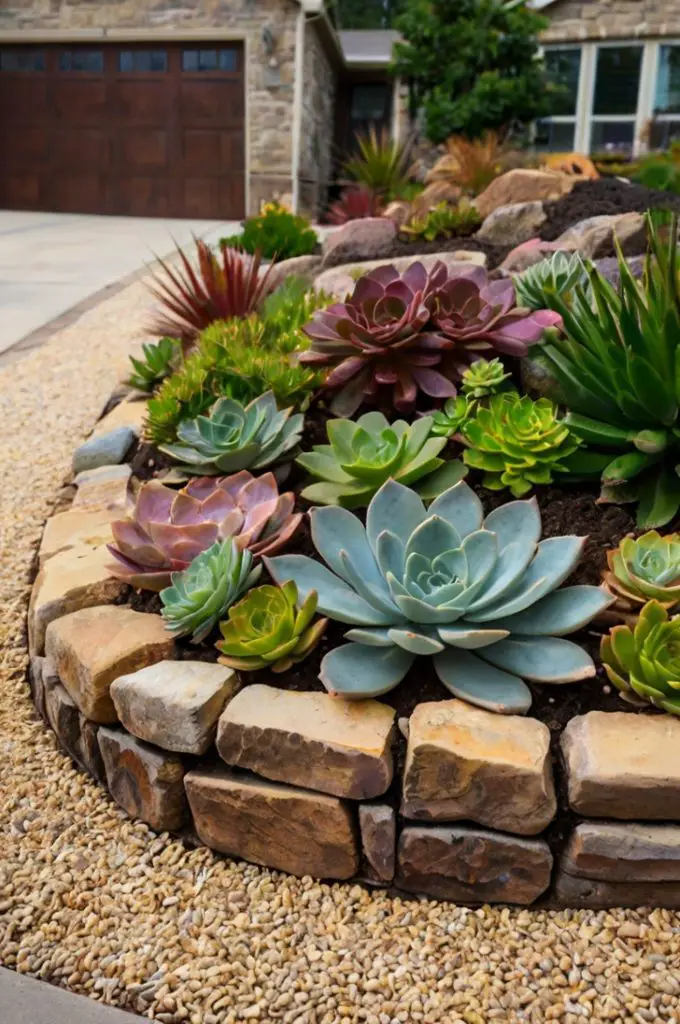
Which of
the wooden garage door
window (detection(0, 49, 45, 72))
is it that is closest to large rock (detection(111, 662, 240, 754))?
the wooden garage door

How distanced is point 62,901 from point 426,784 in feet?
2.49

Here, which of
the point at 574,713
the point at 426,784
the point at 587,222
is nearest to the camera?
the point at 426,784

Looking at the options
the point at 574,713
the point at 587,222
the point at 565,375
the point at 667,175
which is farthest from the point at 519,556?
the point at 667,175

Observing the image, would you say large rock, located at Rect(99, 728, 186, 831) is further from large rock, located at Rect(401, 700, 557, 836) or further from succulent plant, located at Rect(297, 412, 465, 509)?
succulent plant, located at Rect(297, 412, 465, 509)

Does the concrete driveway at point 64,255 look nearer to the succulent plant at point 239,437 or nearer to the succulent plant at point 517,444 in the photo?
the succulent plant at point 239,437

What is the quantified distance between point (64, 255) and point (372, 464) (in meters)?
6.68

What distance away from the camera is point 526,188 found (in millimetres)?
6406

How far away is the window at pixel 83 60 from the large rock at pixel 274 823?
1220cm

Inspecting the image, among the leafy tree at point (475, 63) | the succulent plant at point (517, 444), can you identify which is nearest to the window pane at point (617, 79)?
the leafy tree at point (475, 63)

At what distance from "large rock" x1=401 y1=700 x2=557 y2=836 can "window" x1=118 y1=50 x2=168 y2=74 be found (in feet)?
39.0

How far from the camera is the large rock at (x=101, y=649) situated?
192cm

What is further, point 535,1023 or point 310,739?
point 310,739

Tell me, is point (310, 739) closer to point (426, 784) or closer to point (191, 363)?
point (426, 784)

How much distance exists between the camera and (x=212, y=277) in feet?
12.1
